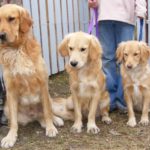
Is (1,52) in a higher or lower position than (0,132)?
higher

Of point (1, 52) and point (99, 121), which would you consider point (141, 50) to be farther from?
point (1, 52)

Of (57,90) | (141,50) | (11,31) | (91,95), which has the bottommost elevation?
(57,90)

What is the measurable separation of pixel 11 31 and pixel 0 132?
1.27 meters

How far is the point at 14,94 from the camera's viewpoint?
450cm

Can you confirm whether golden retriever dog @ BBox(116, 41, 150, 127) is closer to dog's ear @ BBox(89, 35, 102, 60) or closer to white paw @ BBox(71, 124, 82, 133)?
dog's ear @ BBox(89, 35, 102, 60)

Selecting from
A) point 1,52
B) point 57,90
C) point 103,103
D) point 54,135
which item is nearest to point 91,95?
point 103,103

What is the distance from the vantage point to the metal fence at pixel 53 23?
704 centimetres

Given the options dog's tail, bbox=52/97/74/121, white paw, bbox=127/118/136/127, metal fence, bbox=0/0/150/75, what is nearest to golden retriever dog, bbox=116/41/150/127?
white paw, bbox=127/118/136/127

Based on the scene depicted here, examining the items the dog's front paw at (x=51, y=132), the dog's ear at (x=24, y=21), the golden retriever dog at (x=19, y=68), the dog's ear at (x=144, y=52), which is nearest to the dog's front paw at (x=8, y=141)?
the golden retriever dog at (x=19, y=68)

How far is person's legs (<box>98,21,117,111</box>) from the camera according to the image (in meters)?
5.19

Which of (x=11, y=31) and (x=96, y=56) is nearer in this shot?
(x=11, y=31)

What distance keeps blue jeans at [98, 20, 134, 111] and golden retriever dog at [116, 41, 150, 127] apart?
345mm

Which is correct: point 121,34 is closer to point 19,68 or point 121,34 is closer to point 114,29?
point 114,29

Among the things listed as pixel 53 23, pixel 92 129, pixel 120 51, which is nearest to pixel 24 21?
pixel 120 51
